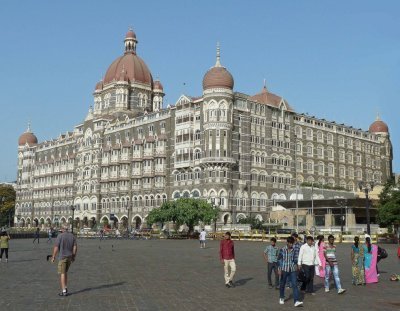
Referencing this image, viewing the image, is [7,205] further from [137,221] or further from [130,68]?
[137,221]

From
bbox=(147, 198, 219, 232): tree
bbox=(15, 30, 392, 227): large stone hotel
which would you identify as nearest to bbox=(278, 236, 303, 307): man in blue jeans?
bbox=(147, 198, 219, 232): tree

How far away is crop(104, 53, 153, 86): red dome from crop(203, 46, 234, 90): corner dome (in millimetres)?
29255

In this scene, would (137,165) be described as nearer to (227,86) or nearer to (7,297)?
(227,86)

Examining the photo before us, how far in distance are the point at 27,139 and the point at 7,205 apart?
699 inches

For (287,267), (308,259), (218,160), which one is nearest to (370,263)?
(308,259)

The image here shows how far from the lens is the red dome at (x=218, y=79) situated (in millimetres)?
77375

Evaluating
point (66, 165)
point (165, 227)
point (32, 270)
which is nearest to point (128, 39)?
point (66, 165)

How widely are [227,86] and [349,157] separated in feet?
114

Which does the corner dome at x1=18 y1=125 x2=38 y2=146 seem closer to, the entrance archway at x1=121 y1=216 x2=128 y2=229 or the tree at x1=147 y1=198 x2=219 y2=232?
the entrance archway at x1=121 y1=216 x2=128 y2=229

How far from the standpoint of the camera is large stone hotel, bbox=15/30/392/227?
255 feet

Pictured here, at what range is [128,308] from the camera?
41.0ft

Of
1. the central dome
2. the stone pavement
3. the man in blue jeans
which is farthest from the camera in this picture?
the central dome

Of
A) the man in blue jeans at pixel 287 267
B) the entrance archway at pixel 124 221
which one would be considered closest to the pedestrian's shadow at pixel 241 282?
the man in blue jeans at pixel 287 267

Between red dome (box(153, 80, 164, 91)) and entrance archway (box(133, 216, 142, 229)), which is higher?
red dome (box(153, 80, 164, 91))
